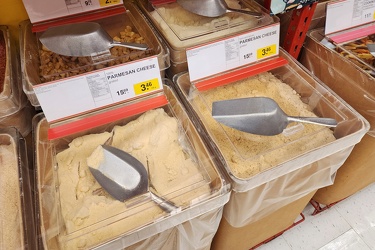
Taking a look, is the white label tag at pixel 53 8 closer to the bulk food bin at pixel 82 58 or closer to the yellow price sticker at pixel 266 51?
the bulk food bin at pixel 82 58

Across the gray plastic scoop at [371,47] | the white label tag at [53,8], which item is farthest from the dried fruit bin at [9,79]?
the gray plastic scoop at [371,47]

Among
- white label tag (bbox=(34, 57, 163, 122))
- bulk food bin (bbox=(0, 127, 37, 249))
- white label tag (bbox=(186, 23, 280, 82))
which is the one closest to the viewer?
bulk food bin (bbox=(0, 127, 37, 249))

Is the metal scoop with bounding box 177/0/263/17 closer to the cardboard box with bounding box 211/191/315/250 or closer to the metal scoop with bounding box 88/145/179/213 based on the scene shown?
the metal scoop with bounding box 88/145/179/213

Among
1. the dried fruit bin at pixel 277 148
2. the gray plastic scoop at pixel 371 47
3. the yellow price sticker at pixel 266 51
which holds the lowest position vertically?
the dried fruit bin at pixel 277 148

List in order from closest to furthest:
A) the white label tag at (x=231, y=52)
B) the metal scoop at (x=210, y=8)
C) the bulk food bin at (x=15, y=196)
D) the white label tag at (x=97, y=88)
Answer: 1. the bulk food bin at (x=15, y=196)
2. the white label tag at (x=97, y=88)
3. the white label tag at (x=231, y=52)
4. the metal scoop at (x=210, y=8)

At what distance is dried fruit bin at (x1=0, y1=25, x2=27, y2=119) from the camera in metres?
0.79

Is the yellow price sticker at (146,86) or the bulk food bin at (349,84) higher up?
the yellow price sticker at (146,86)

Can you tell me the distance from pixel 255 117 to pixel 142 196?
35 centimetres

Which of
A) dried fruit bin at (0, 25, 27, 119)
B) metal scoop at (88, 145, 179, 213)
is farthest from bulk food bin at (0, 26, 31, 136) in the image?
metal scoop at (88, 145, 179, 213)

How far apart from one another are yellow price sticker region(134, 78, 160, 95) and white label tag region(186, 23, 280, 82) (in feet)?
0.37

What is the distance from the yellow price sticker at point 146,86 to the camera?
34.6 inches

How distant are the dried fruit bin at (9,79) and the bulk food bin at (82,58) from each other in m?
0.04

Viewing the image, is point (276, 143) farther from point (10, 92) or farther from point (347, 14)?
point (10, 92)

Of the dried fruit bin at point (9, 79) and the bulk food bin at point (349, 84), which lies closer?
the dried fruit bin at point (9, 79)
